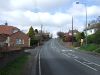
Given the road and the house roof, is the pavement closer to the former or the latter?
the road

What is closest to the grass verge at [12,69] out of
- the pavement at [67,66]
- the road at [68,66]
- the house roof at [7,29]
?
the pavement at [67,66]

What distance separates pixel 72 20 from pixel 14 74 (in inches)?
3472

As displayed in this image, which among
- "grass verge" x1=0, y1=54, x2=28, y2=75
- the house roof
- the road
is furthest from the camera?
the house roof

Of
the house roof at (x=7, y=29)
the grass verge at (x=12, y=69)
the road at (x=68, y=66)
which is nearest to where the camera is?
the grass verge at (x=12, y=69)

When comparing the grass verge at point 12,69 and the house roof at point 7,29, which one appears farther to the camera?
the house roof at point 7,29

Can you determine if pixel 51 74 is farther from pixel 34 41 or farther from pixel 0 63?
pixel 34 41

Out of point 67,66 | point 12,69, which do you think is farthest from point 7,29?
point 12,69

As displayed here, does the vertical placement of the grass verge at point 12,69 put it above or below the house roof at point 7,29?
below

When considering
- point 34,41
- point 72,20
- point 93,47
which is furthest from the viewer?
point 34,41

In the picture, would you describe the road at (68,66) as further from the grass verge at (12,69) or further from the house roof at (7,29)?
the house roof at (7,29)

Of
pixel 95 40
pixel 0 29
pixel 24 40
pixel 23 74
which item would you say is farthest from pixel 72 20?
pixel 23 74

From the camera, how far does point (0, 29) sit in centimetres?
10362

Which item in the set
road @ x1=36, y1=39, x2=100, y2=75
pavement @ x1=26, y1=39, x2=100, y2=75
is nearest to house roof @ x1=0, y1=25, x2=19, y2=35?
pavement @ x1=26, y1=39, x2=100, y2=75

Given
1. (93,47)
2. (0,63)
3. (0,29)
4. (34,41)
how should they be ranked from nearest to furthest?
(0,63)
(93,47)
(0,29)
(34,41)
